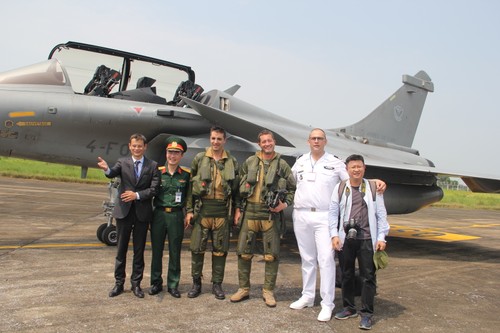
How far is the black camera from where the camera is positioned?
403 cm

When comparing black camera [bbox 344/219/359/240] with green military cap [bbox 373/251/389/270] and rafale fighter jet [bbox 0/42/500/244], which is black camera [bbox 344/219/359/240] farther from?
rafale fighter jet [bbox 0/42/500/244]

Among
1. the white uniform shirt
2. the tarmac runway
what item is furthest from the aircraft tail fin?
the white uniform shirt

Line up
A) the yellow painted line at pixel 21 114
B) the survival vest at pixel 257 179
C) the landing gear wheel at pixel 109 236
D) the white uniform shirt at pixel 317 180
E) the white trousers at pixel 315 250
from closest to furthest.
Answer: the white trousers at pixel 315 250 → the white uniform shirt at pixel 317 180 → the survival vest at pixel 257 179 → the yellow painted line at pixel 21 114 → the landing gear wheel at pixel 109 236

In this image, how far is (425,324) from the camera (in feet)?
13.2

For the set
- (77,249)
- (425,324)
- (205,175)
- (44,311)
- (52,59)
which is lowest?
(77,249)

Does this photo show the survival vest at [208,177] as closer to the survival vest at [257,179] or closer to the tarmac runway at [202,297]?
the survival vest at [257,179]

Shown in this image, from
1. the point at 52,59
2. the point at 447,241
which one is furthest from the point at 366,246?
the point at 447,241

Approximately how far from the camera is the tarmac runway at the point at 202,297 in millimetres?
3645

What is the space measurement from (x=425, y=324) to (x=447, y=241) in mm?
7206

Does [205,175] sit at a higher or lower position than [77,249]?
higher

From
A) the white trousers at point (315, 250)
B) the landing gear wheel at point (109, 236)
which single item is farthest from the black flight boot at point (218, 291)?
the landing gear wheel at point (109, 236)

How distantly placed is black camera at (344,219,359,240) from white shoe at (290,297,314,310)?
0.83 meters

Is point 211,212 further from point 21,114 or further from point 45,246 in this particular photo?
point 21,114

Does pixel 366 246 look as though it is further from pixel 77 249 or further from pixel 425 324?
pixel 77 249
